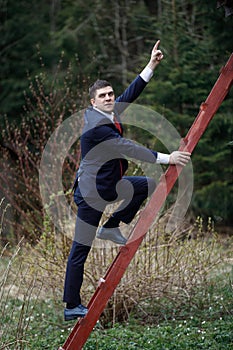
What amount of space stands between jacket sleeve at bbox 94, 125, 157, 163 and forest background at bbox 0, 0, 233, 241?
2769 mm

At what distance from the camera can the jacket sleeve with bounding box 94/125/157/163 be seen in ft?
12.4

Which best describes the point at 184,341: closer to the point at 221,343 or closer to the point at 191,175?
the point at 221,343

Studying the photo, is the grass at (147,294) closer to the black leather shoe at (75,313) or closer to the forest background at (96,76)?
the forest background at (96,76)

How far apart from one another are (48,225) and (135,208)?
7.46ft

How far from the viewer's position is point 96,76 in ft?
39.0

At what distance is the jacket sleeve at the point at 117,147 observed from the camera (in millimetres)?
3783

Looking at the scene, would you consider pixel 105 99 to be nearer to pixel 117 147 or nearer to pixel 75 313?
pixel 117 147

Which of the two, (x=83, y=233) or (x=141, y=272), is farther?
(x=141, y=272)

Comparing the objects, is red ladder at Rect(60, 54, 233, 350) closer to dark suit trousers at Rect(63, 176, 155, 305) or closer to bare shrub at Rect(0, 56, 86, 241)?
dark suit trousers at Rect(63, 176, 155, 305)

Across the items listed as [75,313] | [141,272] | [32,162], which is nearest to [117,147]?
[75,313]

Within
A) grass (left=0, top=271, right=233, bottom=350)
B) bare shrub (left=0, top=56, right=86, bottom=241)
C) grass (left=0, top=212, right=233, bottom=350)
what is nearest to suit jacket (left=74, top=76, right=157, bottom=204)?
grass (left=0, top=271, right=233, bottom=350)

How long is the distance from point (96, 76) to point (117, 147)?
8.29 m

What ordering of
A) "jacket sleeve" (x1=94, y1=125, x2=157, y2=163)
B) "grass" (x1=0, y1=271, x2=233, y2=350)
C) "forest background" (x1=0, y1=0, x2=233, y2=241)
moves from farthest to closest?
1. "forest background" (x1=0, y1=0, x2=233, y2=241)
2. "grass" (x1=0, y1=271, x2=233, y2=350)
3. "jacket sleeve" (x1=94, y1=125, x2=157, y2=163)

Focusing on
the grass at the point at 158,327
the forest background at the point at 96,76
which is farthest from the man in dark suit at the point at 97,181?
the forest background at the point at 96,76
